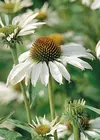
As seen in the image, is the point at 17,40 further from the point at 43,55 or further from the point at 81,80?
the point at 81,80

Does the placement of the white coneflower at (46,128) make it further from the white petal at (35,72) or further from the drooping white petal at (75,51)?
the drooping white petal at (75,51)

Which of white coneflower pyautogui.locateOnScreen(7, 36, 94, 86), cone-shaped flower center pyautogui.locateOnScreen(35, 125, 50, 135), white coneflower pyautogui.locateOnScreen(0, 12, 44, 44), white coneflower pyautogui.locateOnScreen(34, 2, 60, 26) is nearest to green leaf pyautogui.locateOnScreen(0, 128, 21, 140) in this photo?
cone-shaped flower center pyautogui.locateOnScreen(35, 125, 50, 135)

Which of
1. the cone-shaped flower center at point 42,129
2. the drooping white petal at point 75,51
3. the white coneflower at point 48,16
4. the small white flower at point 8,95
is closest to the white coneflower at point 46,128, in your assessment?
the cone-shaped flower center at point 42,129

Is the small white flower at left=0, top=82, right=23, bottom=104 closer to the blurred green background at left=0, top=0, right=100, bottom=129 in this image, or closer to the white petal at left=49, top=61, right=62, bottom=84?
the blurred green background at left=0, top=0, right=100, bottom=129

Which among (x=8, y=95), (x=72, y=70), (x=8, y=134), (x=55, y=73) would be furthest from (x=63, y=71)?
(x=8, y=95)

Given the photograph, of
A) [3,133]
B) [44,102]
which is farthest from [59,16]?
[3,133]

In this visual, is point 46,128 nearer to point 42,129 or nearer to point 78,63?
point 42,129

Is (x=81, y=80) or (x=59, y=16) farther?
(x=59, y=16)
